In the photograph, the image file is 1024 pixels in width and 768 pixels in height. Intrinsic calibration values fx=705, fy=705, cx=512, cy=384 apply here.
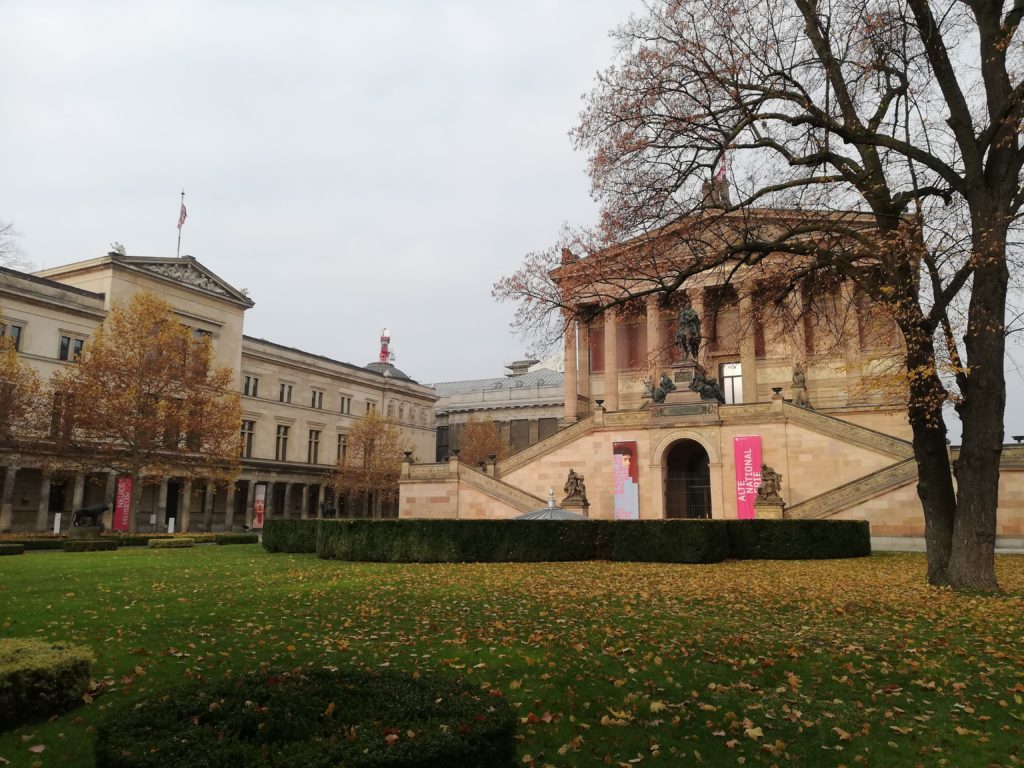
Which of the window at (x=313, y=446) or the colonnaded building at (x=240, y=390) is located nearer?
the colonnaded building at (x=240, y=390)

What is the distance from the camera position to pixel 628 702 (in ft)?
23.9

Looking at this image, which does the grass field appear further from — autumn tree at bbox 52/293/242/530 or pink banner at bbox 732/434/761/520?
autumn tree at bbox 52/293/242/530

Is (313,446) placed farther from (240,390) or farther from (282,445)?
(240,390)

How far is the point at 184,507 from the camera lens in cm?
5403

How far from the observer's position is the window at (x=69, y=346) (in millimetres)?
48812

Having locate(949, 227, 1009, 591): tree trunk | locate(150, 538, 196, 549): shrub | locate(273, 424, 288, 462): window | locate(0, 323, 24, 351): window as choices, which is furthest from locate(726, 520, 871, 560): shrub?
locate(273, 424, 288, 462): window

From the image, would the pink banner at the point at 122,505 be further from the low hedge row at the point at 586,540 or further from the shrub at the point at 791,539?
the shrub at the point at 791,539

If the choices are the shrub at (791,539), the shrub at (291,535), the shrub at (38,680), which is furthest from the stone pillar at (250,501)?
the shrub at (38,680)

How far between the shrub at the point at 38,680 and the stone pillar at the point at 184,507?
48.5m

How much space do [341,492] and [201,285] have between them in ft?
74.3

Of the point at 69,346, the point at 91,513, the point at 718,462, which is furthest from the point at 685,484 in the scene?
the point at 69,346

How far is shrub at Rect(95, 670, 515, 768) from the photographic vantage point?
423 centimetres

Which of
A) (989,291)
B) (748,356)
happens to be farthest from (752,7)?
(748,356)

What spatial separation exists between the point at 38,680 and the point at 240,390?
5936 cm
